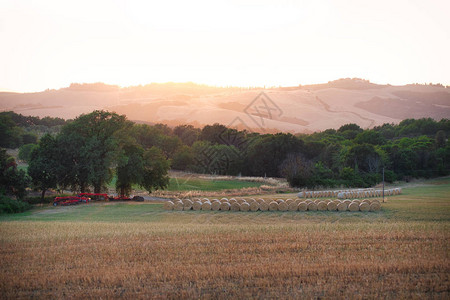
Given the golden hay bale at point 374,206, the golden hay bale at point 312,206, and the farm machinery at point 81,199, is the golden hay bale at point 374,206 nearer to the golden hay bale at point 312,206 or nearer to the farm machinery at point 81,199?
the golden hay bale at point 312,206

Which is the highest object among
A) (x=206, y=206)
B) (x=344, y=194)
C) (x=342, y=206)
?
(x=342, y=206)

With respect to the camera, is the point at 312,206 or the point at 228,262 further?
the point at 312,206

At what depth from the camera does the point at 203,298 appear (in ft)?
32.8

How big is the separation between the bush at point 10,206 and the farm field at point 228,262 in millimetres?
13210

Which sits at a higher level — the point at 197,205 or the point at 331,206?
the point at 331,206

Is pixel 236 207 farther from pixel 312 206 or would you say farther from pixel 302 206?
pixel 312 206

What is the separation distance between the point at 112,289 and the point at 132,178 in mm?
34846

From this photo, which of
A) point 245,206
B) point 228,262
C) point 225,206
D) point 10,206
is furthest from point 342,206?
point 10,206

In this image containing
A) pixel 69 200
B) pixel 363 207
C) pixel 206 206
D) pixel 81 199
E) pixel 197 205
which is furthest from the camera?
pixel 81 199

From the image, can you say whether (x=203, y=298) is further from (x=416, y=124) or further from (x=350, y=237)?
(x=416, y=124)

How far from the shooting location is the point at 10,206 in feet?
112

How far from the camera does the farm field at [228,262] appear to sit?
10625 millimetres

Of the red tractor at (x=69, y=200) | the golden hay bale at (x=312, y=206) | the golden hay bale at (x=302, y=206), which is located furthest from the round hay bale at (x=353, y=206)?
the red tractor at (x=69, y=200)

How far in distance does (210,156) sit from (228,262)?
7679 cm
